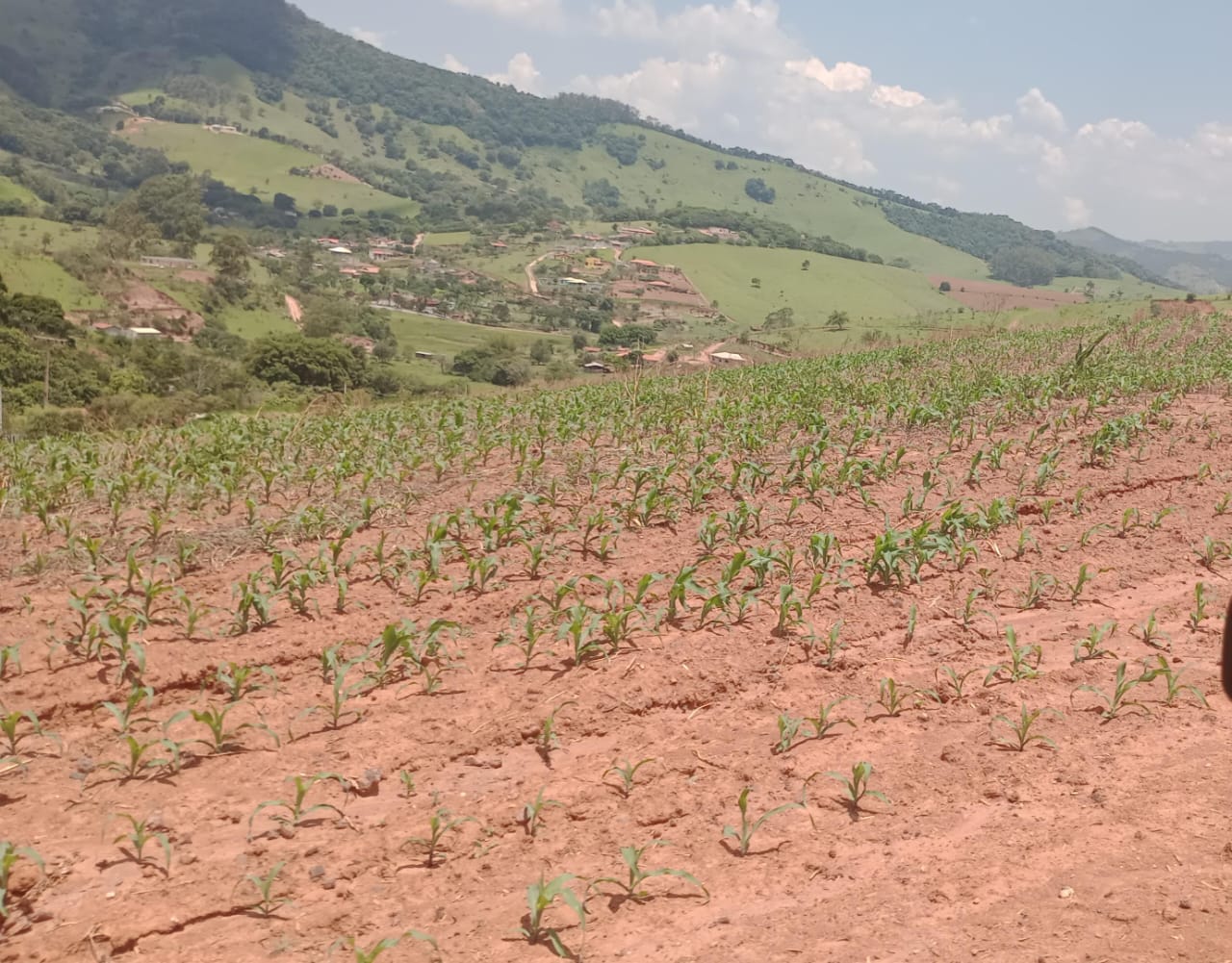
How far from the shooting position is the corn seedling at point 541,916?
2.49m

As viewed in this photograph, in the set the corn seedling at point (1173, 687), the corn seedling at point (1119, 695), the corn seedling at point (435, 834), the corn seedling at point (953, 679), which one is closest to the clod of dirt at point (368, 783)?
the corn seedling at point (435, 834)

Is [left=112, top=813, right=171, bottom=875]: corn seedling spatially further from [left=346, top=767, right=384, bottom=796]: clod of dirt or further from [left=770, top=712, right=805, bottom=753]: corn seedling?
[left=770, top=712, right=805, bottom=753]: corn seedling

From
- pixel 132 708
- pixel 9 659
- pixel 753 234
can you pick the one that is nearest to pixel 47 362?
pixel 9 659


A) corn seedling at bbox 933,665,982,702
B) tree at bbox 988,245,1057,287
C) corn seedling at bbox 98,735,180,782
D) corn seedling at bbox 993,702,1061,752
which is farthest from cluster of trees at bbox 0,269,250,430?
tree at bbox 988,245,1057,287

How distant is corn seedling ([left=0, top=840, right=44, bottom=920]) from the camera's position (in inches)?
102

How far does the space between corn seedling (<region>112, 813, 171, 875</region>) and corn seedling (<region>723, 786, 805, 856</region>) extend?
202cm

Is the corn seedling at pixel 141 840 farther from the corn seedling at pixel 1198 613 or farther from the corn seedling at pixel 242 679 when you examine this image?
the corn seedling at pixel 1198 613

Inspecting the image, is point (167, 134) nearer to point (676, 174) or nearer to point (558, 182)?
point (558, 182)

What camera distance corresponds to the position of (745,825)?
9.67ft

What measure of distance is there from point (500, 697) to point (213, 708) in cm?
134

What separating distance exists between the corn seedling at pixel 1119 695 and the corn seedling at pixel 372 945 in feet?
10.0

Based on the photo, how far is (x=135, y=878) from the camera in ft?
9.06

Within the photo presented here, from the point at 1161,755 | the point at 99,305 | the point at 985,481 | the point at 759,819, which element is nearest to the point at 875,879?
the point at 759,819

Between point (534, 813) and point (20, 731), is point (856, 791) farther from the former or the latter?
point (20, 731)
